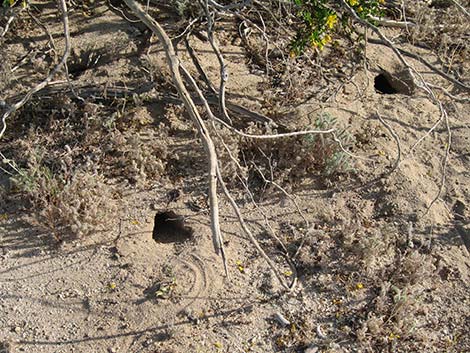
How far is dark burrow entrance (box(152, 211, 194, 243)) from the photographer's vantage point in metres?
3.75

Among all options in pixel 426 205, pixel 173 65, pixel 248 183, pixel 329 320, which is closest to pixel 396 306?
pixel 329 320

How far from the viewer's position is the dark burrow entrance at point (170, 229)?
148 inches

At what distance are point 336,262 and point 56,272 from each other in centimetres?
169

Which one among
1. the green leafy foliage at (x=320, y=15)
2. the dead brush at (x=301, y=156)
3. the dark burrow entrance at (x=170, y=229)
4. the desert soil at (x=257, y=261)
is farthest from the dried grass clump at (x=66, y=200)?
the green leafy foliage at (x=320, y=15)

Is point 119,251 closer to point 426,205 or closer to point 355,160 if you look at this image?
point 355,160

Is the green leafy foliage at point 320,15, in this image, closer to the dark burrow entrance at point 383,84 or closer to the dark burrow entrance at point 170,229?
the dark burrow entrance at point 383,84

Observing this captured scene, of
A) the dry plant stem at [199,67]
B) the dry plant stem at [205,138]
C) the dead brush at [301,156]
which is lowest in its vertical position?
the dead brush at [301,156]

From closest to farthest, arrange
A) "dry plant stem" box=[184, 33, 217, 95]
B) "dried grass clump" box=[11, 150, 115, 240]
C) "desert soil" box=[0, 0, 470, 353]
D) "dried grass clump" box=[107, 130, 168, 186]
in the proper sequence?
"desert soil" box=[0, 0, 470, 353], "dried grass clump" box=[11, 150, 115, 240], "dried grass clump" box=[107, 130, 168, 186], "dry plant stem" box=[184, 33, 217, 95]

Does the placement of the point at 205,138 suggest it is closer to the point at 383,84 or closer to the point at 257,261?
the point at 257,261

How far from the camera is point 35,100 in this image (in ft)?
13.8

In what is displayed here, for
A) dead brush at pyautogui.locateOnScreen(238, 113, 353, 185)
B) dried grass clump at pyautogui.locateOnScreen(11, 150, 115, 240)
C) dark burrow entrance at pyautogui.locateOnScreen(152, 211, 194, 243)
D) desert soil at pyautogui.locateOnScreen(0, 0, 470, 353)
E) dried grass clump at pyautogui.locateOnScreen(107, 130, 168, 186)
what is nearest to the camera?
desert soil at pyautogui.locateOnScreen(0, 0, 470, 353)

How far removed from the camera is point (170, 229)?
3.83m

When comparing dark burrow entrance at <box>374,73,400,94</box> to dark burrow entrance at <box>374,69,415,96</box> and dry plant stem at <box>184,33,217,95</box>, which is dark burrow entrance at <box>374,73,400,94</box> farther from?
dry plant stem at <box>184,33,217,95</box>

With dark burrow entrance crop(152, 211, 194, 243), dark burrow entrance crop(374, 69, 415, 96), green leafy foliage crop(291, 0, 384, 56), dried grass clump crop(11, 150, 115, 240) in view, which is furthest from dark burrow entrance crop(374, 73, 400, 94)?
dried grass clump crop(11, 150, 115, 240)
